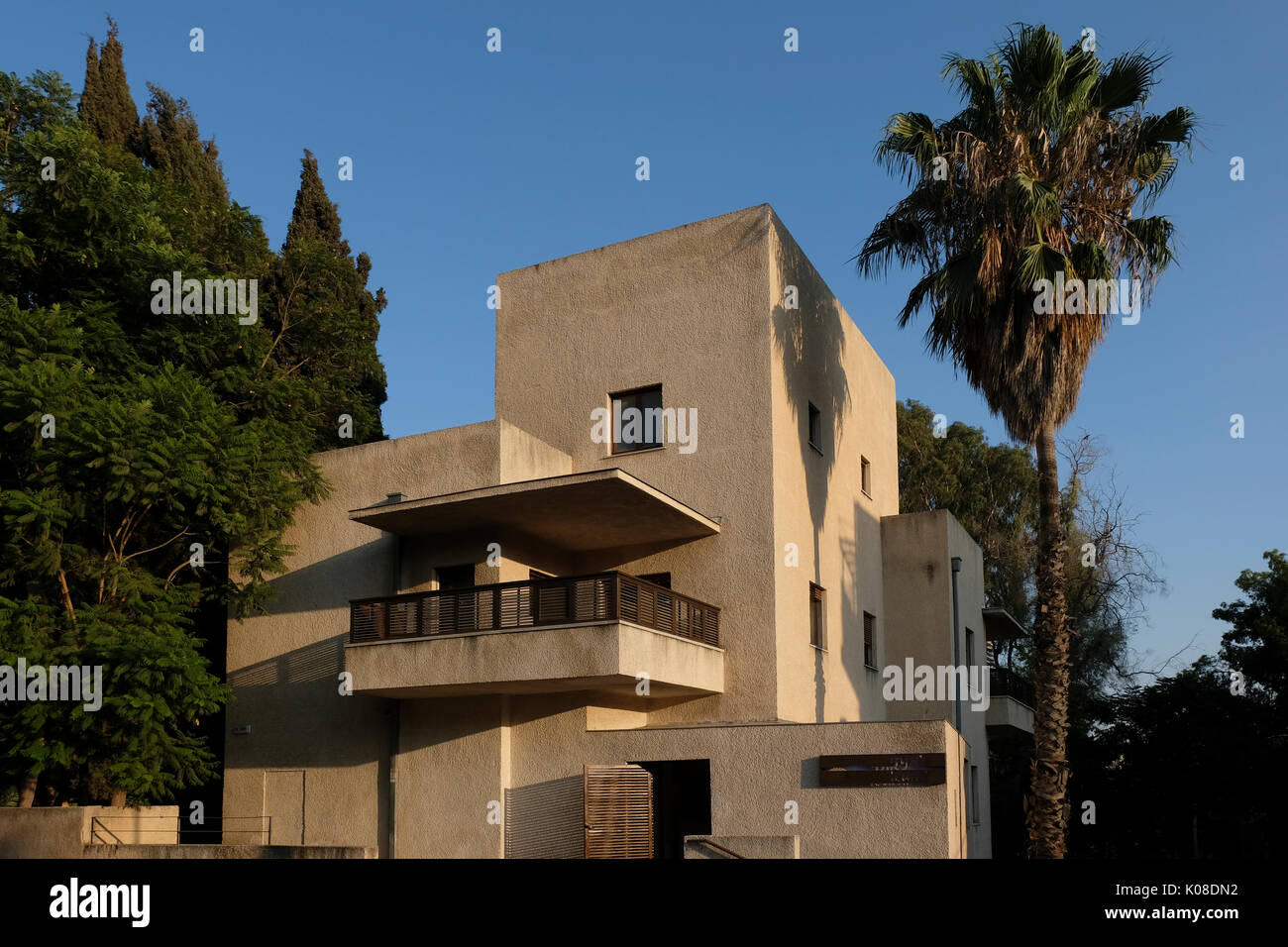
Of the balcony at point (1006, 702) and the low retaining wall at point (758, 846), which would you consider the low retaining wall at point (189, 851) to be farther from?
the balcony at point (1006, 702)

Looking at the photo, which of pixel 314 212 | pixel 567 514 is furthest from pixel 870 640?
pixel 314 212

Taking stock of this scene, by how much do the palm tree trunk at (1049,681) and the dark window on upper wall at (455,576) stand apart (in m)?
9.87

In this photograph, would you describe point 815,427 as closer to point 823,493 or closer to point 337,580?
point 823,493

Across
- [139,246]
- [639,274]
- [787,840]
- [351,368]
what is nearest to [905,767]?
[787,840]

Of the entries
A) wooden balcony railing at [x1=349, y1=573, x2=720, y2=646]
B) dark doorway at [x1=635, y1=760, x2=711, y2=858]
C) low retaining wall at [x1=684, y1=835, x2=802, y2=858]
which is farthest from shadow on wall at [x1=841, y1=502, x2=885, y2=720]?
low retaining wall at [x1=684, y1=835, x2=802, y2=858]

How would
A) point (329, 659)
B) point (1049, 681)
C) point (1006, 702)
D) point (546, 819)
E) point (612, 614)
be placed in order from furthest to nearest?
point (1006, 702), point (329, 659), point (546, 819), point (1049, 681), point (612, 614)

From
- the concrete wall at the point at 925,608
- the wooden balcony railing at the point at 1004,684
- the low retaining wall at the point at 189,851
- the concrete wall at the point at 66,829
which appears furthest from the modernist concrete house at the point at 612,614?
the wooden balcony railing at the point at 1004,684

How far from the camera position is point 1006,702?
28.9 metres

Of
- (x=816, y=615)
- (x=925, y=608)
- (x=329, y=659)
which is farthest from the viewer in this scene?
(x=925, y=608)

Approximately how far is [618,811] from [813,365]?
9.95 metres

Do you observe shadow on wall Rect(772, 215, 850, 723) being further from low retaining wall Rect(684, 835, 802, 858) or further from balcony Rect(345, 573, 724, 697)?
low retaining wall Rect(684, 835, 802, 858)

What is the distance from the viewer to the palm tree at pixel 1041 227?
1962 centimetres

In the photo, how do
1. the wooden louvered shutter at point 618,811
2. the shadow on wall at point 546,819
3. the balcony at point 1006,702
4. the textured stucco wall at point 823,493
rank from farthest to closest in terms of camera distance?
the balcony at point 1006,702, the textured stucco wall at point 823,493, the shadow on wall at point 546,819, the wooden louvered shutter at point 618,811

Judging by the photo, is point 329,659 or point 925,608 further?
point 925,608
